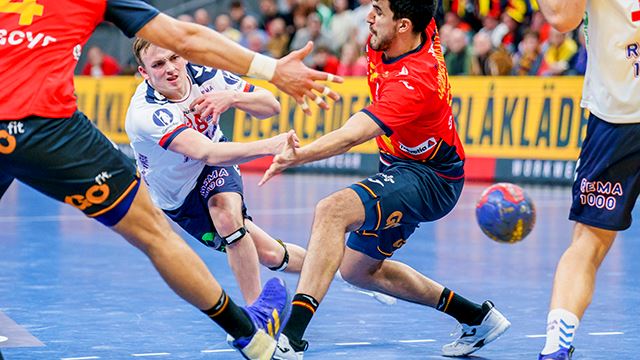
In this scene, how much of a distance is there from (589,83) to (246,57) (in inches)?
72.7

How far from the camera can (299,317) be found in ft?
20.3

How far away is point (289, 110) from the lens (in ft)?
62.4

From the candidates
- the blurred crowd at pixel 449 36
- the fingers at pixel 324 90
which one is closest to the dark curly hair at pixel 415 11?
the fingers at pixel 324 90

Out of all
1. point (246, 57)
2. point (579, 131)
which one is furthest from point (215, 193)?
point (579, 131)

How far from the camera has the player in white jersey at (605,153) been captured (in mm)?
5930

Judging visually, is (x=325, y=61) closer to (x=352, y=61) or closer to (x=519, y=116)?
(x=352, y=61)

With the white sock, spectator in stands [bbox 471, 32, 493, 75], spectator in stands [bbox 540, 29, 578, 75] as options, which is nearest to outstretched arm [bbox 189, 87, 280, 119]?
the white sock

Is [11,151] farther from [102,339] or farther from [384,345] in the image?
[384,345]

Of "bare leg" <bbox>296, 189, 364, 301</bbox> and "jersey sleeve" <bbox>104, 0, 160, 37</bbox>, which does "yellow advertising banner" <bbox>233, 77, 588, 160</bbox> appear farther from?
"jersey sleeve" <bbox>104, 0, 160, 37</bbox>

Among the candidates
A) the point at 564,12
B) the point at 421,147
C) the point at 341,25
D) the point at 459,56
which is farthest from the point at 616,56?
the point at 341,25

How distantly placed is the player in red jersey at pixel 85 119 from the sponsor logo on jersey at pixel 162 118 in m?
1.43

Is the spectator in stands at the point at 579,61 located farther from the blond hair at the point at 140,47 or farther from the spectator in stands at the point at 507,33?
the blond hair at the point at 140,47

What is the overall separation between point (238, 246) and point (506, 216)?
2702mm

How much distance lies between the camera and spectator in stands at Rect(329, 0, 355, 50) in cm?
2136
